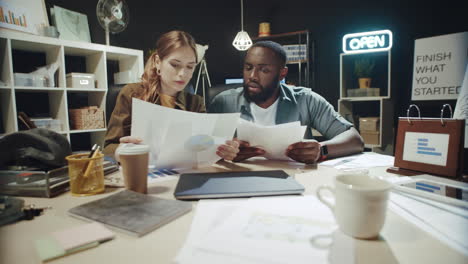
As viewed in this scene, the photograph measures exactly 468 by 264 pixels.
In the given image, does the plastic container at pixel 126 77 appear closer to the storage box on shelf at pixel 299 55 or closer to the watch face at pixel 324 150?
the storage box on shelf at pixel 299 55

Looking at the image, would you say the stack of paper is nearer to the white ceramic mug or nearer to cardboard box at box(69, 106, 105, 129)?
the white ceramic mug

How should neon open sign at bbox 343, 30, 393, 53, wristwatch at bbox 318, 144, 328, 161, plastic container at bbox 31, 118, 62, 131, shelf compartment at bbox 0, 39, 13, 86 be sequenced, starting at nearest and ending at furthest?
1. wristwatch at bbox 318, 144, 328, 161
2. shelf compartment at bbox 0, 39, 13, 86
3. plastic container at bbox 31, 118, 62, 131
4. neon open sign at bbox 343, 30, 393, 53

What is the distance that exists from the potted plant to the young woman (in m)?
2.75

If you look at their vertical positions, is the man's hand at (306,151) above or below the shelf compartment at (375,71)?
below

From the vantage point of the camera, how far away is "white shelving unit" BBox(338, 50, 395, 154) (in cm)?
342

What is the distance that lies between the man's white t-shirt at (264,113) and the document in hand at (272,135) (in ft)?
2.11

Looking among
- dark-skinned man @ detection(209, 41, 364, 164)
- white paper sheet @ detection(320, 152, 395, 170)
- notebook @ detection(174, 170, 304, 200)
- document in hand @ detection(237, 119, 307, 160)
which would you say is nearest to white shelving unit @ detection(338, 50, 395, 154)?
dark-skinned man @ detection(209, 41, 364, 164)

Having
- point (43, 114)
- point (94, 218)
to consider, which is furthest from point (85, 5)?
point (94, 218)

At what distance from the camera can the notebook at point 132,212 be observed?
52 centimetres

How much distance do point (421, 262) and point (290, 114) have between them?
56.4 inches

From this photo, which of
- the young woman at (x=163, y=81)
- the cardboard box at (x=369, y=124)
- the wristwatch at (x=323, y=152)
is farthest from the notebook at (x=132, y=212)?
the cardboard box at (x=369, y=124)

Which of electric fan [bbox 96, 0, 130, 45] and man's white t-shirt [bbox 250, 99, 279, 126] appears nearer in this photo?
man's white t-shirt [bbox 250, 99, 279, 126]

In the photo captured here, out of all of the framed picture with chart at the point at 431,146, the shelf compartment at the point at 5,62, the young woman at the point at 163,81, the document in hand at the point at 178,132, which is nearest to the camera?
the framed picture with chart at the point at 431,146

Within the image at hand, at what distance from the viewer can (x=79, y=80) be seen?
8.38 feet
